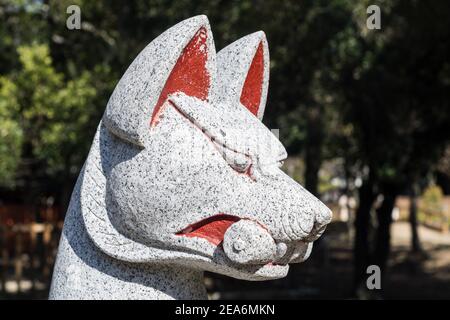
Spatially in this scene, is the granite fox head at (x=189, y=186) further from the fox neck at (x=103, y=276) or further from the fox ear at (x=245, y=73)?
the fox ear at (x=245, y=73)

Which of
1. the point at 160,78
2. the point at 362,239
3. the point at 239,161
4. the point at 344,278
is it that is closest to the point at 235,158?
the point at 239,161

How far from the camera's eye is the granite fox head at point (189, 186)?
2947mm

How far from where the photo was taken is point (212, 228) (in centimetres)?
302

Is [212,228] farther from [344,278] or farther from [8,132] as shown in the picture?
[344,278]

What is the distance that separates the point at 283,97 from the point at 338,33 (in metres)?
1.21

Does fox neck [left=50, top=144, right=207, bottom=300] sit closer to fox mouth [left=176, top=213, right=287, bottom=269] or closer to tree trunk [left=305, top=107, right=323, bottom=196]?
fox mouth [left=176, top=213, right=287, bottom=269]

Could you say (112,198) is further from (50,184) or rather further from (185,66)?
(50,184)

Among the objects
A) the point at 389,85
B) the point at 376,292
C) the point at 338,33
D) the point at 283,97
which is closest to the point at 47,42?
the point at 283,97

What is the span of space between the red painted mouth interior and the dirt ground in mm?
5602

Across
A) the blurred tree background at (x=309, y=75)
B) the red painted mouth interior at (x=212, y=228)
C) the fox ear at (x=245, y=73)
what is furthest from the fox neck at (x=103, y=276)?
the blurred tree background at (x=309, y=75)

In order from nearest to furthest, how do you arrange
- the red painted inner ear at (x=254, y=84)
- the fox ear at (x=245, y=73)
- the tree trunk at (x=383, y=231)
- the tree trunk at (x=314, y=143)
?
the fox ear at (x=245, y=73) → the red painted inner ear at (x=254, y=84) → the tree trunk at (x=383, y=231) → the tree trunk at (x=314, y=143)

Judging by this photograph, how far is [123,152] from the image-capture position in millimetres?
3082

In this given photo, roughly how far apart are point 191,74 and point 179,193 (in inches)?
22.9

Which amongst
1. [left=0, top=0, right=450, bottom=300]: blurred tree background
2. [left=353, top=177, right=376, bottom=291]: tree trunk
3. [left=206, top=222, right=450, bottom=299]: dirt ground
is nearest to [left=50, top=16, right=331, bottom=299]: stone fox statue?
[left=206, top=222, right=450, bottom=299]: dirt ground
